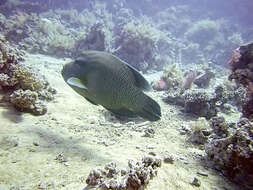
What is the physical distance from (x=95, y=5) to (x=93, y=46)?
62.3ft

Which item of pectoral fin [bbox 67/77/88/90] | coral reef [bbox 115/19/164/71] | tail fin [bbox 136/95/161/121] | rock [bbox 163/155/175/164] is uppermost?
coral reef [bbox 115/19/164/71]

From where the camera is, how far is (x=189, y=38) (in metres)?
25.5

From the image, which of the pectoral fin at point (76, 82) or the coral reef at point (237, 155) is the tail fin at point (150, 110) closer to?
the pectoral fin at point (76, 82)

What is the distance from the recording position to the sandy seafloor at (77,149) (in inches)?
83.0

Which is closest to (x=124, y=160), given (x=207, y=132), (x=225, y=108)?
(x=207, y=132)

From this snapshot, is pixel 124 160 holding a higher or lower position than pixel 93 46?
lower

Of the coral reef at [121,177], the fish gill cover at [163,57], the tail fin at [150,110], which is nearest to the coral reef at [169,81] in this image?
the fish gill cover at [163,57]

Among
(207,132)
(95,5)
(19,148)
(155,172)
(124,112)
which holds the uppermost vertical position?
(95,5)

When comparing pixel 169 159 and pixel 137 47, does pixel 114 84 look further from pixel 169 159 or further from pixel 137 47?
pixel 137 47

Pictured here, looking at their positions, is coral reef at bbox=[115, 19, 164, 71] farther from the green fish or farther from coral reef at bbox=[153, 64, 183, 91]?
the green fish

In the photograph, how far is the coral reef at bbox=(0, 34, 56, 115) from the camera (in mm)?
3795

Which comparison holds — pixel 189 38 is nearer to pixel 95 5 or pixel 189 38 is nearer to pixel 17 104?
pixel 95 5

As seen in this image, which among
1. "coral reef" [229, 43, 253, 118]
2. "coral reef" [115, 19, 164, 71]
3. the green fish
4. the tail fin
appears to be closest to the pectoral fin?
the green fish

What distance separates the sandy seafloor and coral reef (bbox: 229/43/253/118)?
1631mm
